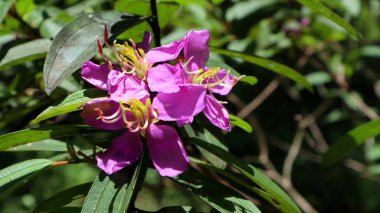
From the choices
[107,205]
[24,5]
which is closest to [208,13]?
[24,5]

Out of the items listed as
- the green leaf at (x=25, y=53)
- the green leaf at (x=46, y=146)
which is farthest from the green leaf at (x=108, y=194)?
the green leaf at (x=25, y=53)

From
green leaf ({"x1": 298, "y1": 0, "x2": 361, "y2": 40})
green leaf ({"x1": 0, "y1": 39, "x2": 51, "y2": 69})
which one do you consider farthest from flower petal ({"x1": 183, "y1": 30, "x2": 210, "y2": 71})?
green leaf ({"x1": 0, "y1": 39, "x2": 51, "y2": 69})

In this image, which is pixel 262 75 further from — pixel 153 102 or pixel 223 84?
pixel 153 102

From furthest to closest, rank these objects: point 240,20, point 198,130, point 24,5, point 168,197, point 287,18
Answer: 1. point 168,197
2. point 287,18
3. point 240,20
4. point 24,5
5. point 198,130

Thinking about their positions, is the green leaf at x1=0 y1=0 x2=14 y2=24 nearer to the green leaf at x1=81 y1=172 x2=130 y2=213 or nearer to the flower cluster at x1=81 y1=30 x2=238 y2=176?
the flower cluster at x1=81 y1=30 x2=238 y2=176

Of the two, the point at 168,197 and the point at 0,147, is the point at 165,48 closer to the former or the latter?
the point at 0,147
